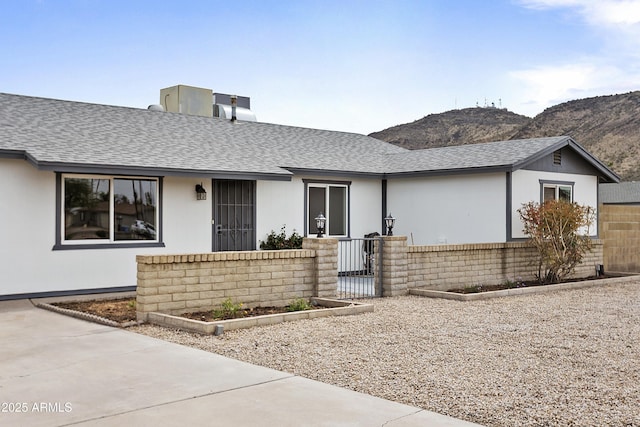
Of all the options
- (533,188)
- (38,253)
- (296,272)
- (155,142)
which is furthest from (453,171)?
(38,253)

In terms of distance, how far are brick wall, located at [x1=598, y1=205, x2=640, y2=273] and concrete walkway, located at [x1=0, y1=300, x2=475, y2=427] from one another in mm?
14732

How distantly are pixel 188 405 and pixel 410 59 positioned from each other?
3247 centimetres

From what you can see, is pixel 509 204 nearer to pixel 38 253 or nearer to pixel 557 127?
pixel 38 253

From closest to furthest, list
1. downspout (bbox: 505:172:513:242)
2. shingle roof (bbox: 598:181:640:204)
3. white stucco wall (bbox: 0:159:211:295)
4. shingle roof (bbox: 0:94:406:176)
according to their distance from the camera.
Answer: white stucco wall (bbox: 0:159:211:295) < shingle roof (bbox: 0:94:406:176) < downspout (bbox: 505:172:513:242) < shingle roof (bbox: 598:181:640:204)

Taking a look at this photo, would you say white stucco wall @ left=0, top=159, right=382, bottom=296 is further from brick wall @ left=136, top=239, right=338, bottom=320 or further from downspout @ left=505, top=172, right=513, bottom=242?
downspout @ left=505, top=172, right=513, bottom=242

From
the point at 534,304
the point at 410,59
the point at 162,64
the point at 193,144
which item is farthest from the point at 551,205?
the point at 410,59

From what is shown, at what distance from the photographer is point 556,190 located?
17.8 meters

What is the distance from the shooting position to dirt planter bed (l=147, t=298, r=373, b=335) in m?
8.98

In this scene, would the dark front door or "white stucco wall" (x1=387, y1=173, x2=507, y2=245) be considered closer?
the dark front door

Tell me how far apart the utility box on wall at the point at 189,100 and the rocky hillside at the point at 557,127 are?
165 feet

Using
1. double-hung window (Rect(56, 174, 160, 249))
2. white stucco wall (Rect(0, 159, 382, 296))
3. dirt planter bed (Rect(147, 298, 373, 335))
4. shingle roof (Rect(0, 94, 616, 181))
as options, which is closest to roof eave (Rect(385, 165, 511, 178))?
shingle roof (Rect(0, 94, 616, 181))

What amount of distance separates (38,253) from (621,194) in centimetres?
3105

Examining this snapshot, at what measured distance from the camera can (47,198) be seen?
40.9 feet

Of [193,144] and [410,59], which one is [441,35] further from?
[193,144]
